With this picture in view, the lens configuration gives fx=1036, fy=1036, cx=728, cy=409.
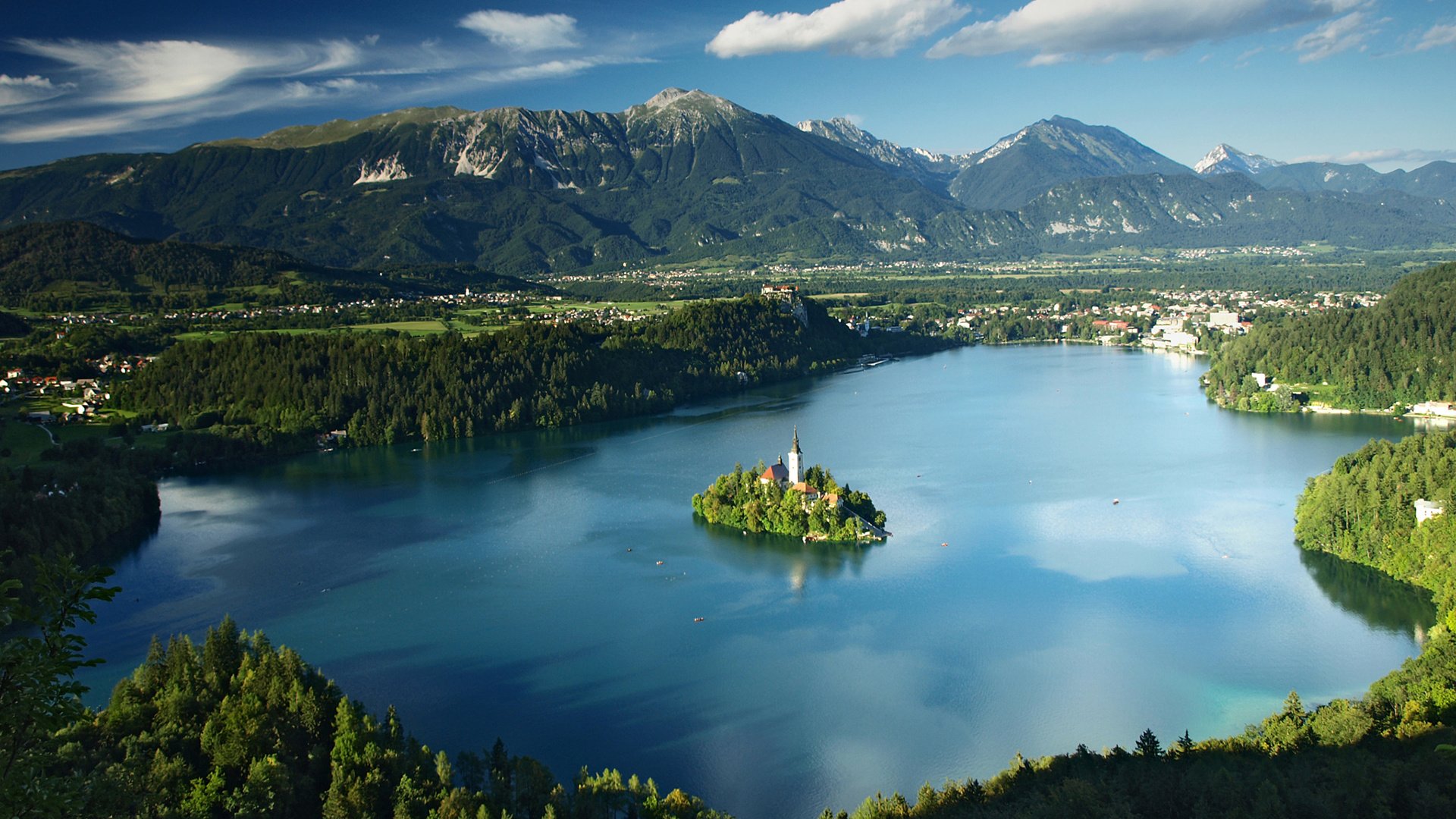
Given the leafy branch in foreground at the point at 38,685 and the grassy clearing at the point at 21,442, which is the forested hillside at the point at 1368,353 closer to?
the grassy clearing at the point at 21,442

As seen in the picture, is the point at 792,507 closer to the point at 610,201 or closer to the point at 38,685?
the point at 38,685

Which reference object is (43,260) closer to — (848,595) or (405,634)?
(405,634)

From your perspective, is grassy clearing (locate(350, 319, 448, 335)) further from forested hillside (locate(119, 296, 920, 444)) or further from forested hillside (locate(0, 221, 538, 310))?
forested hillside (locate(0, 221, 538, 310))

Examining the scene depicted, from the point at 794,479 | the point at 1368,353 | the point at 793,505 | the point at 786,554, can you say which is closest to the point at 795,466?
the point at 794,479

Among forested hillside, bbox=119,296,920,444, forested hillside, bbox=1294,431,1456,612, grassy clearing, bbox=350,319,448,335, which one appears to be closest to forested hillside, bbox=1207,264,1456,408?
forested hillside, bbox=1294,431,1456,612

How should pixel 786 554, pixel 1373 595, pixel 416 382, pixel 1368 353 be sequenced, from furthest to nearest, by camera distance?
pixel 1368 353, pixel 416 382, pixel 786 554, pixel 1373 595

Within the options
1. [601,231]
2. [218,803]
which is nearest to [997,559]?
[218,803]
